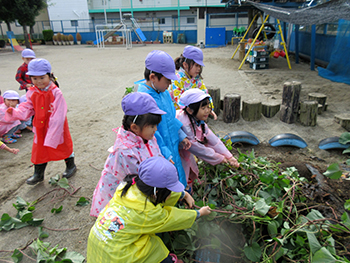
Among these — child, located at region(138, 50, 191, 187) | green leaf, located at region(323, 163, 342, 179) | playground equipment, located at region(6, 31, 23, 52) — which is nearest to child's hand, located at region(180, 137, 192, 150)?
child, located at region(138, 50, 191, 187)

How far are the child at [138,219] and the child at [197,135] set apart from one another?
36.4 inches

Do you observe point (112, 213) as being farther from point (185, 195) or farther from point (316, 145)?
point (316, 145)

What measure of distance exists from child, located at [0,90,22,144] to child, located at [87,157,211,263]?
12.6 feet

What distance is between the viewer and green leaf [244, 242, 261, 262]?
6.26 ft

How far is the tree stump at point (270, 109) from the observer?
489 centimetres

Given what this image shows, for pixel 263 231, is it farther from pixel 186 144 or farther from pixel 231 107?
pixel 231 107

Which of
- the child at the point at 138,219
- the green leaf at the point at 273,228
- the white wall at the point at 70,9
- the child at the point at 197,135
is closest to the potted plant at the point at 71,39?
the white wall at the point at 70,9

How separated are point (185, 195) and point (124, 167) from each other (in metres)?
0.52

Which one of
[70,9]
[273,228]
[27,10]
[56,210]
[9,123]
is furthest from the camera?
[70,9]

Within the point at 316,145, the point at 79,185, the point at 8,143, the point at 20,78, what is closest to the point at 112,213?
the point at 79,185

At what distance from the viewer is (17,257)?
218cm

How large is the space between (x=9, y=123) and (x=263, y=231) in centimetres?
461

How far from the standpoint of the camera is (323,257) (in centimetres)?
165

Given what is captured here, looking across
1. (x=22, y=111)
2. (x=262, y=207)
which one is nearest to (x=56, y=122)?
(x=22, y=111)
